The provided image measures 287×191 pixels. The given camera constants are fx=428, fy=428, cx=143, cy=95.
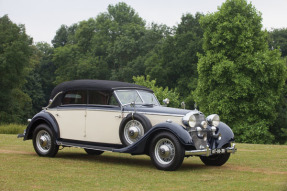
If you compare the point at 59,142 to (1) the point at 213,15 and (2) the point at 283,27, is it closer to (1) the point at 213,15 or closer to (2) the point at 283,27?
(1) the point at 213,15

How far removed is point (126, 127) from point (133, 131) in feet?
0.93

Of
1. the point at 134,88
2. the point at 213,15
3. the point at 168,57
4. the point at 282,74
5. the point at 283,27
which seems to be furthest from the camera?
the point at 283,27

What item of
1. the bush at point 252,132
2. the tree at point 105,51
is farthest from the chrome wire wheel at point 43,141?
the tree at point 105,51

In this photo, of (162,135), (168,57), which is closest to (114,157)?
(162,135)

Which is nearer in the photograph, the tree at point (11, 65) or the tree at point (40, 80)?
the tree at point (11, 65)

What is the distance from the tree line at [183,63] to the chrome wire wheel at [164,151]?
24.0 metres

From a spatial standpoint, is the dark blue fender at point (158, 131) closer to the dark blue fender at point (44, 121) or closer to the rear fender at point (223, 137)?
the rear fender at point (223, 137)

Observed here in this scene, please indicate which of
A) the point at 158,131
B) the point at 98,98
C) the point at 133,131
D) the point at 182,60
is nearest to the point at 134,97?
the point at 98,98

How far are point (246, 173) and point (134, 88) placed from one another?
364 cm

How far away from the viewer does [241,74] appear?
1314 inches

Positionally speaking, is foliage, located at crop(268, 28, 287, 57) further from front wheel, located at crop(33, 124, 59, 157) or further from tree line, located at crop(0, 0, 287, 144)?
front wheel, located at crop(33, 124, 59, 157)

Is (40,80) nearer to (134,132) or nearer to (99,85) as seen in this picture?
(99,85)

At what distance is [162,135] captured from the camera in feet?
30.8

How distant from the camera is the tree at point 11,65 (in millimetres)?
48125
